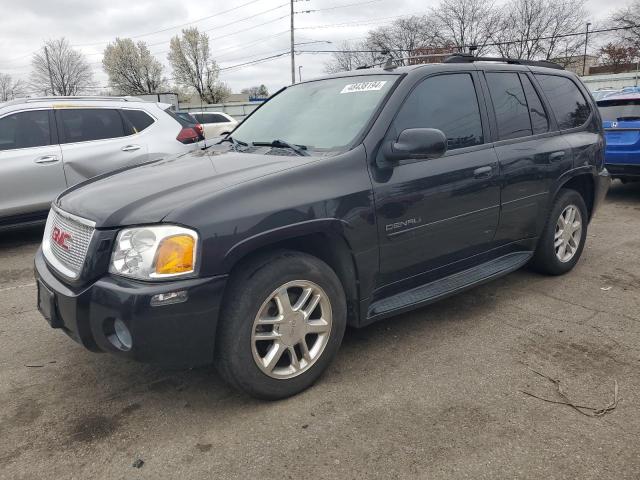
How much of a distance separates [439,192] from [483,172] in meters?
0.49

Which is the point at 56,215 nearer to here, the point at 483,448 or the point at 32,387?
the point at 32,387

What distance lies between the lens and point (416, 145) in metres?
2.95

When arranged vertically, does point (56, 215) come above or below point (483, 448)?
above

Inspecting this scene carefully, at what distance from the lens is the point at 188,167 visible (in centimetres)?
312

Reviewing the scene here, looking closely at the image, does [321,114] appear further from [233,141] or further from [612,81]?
[612,81]

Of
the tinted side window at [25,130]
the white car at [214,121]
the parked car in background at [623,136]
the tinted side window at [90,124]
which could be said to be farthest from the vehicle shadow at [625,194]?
the white car at [214,121]

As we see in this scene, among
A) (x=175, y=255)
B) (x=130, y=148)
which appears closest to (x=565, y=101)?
(x=175, y=255)

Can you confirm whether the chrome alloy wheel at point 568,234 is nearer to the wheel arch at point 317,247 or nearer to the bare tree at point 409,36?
the wheel arch at point 317,247

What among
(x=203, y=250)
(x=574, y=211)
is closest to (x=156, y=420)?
(x=203, y=250)

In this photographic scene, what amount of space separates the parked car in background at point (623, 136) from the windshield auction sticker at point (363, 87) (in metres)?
5.82

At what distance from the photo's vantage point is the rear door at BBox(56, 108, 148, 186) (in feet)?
20.5

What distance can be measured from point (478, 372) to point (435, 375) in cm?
26

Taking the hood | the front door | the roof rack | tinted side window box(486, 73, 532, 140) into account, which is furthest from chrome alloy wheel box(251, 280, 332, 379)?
the roof rack

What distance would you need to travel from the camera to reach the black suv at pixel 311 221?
2.41 meters
